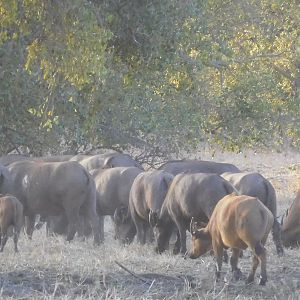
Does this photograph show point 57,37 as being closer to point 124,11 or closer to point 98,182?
point 124,11

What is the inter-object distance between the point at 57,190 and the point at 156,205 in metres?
1.73

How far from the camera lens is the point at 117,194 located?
16.9 meters

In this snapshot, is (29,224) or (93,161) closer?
Result: (29,224)

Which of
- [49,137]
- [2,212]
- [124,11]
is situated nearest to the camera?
[124,11]

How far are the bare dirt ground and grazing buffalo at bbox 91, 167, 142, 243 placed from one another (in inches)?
89.4

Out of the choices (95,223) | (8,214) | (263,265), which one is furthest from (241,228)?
(95,223)

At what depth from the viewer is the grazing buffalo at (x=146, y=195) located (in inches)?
591

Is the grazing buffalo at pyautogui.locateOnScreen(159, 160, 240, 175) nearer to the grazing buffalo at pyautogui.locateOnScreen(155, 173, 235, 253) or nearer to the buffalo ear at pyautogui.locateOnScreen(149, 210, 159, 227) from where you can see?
the buffalo ear at pyautogui.locateOnScreen(149, 210, 159, 227)

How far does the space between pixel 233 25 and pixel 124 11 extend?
36.7 feet

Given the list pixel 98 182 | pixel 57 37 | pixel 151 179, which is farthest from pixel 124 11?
pixel 98 182

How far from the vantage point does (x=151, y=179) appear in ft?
49.6

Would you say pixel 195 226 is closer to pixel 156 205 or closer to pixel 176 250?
pixel 176 250

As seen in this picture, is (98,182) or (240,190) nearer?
(240,190)

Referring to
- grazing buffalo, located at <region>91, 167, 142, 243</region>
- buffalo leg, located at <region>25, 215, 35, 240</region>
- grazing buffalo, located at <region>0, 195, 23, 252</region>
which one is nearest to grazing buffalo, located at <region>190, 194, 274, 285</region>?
grazing buffalo, located at <region>0, 195, 23, 252</region>
